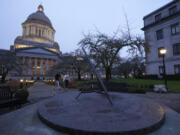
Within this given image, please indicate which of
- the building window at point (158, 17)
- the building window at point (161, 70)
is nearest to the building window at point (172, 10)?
the building window at point (158, 17)

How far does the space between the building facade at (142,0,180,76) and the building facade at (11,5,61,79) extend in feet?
152

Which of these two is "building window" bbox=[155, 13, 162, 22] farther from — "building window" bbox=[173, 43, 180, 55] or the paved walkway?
the paved walkway

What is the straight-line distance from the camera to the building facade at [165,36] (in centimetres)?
2248

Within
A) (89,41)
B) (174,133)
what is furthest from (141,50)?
(174,133)

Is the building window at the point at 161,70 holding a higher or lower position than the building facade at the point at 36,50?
lower

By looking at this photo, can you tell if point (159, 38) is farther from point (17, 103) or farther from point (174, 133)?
point (17, 103)

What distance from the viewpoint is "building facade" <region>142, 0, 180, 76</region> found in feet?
73.8

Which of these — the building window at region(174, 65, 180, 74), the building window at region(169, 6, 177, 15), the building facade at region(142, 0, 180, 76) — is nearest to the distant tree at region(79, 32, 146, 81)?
the building facade at region(142, 0, 180, 76)

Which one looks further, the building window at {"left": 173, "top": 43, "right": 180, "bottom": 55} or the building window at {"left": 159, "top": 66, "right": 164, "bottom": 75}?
the building window at {"left": 159, "top": 66, "right": 164, "bottom": 75}

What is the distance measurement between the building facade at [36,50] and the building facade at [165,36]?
4636cm

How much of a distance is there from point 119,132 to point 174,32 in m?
29.7

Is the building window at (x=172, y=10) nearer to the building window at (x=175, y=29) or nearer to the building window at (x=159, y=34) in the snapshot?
the building window at (x=175, y=29)

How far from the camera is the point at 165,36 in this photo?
957 inches

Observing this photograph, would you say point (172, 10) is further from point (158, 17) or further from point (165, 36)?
point (165, 36)
